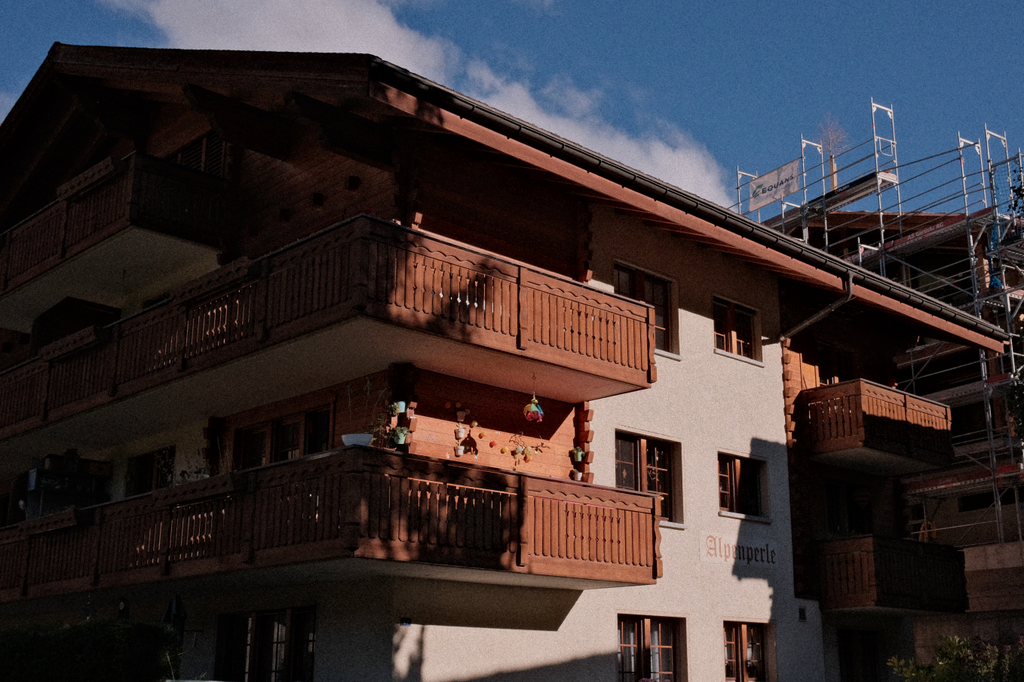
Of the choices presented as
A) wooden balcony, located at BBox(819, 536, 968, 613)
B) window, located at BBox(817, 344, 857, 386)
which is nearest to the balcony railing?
wooden balcony, located at BBox(819, 536, 968, 613)

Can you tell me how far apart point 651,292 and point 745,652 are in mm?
6664

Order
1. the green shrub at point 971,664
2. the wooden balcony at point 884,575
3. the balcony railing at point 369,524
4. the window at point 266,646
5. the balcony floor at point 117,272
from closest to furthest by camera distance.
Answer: the balcony railing at point 369,524, the window at point 266,646, the green shrub at point 971,664, the balcony floor at point 117,272, the wooden balcony at point 884,575

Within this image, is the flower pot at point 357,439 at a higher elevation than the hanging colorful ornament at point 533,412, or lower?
lower

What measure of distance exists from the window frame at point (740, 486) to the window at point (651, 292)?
2.53m

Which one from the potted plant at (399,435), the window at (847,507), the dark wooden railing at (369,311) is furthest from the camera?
the window at (847,507)

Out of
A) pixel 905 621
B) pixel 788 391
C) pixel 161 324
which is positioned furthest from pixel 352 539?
pixel 905 621

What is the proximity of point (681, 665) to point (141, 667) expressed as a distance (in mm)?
8855

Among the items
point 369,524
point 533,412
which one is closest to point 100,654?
point 369,524

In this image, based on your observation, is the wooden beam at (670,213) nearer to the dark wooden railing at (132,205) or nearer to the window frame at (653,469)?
the window frame at (653,469)

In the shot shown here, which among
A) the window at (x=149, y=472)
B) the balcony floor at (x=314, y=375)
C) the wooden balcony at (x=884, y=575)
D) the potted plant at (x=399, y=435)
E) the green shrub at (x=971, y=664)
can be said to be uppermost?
the balcony floor at (x=314, y=375)

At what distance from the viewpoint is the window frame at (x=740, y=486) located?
22.2 meters

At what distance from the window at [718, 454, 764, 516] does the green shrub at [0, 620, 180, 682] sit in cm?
1010

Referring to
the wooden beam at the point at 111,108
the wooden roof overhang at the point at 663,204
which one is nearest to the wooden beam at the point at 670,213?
Result: the wooden roof overhang at the point at 663,204

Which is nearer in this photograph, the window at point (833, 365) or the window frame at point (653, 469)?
the window frame at point (653, 469)
